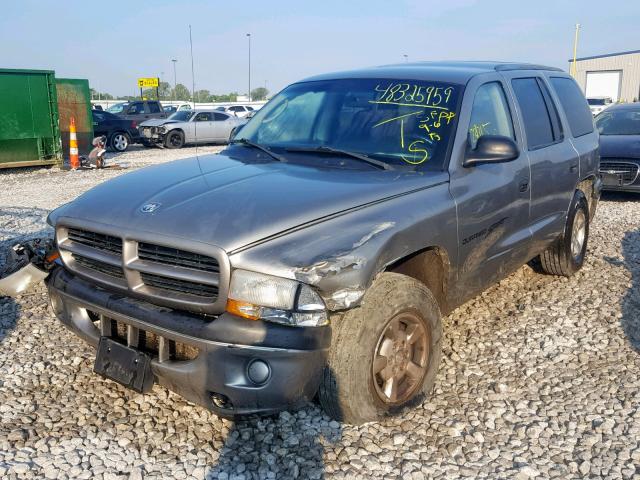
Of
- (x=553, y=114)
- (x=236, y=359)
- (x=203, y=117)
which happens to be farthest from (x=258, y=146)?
(x=203, y=117)

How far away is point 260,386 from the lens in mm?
2646


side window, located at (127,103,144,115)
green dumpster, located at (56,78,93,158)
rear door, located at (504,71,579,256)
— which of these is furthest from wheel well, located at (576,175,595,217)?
side window, located at (127,103,144,115)

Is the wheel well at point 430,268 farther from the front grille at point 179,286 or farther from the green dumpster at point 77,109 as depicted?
the green dumpster at point 77,109

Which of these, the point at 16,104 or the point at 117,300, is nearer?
the point at 117,300

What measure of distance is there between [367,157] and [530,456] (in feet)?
6.03

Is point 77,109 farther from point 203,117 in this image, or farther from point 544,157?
point 544,157

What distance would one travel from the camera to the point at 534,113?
4660mm

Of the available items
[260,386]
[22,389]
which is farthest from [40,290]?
[260,386]

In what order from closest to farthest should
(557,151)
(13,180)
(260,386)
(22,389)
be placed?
(260,386), (22,389), (557,151), (13,180)

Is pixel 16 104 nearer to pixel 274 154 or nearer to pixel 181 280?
pixel 274 154

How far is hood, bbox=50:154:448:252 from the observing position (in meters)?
2.77

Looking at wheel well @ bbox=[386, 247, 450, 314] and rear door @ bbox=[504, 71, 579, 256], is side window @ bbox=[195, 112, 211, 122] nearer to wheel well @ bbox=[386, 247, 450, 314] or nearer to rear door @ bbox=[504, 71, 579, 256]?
rear door @ bbox=[504, 71, 579, 256]

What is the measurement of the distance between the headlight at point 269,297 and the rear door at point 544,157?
245cm

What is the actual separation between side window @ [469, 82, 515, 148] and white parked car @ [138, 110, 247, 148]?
16386 millimetres
